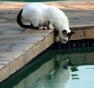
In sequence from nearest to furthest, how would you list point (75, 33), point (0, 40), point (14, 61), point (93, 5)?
point (14, 61)
point (0, 40)
point (75, 33)
point (93, 5)

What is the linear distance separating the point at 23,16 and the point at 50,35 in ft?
2.02

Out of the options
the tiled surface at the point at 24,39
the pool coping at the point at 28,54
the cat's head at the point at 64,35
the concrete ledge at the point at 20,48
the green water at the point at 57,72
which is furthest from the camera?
the cat's head at the point at 64,35

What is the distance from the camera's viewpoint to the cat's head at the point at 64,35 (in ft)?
25.7

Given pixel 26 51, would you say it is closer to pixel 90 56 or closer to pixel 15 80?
pixel 15 80

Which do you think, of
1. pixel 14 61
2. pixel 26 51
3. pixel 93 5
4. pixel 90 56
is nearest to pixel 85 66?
pixel 90 56

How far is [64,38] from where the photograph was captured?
7934mm

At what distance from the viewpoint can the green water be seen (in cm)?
623

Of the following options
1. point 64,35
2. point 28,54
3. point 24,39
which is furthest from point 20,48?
point 64,35

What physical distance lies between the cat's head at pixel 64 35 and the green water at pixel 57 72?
0.81ft

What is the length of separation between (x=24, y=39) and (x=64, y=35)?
36.0 inches

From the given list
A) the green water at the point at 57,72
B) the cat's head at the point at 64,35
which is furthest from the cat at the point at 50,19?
the green water at the point at 57,72

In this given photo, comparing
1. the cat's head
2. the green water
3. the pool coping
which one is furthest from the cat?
the green water

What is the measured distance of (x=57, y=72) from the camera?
6996 millimetres

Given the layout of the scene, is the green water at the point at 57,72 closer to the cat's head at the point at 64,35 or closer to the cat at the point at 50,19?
the cat's head at the point at 64,35
